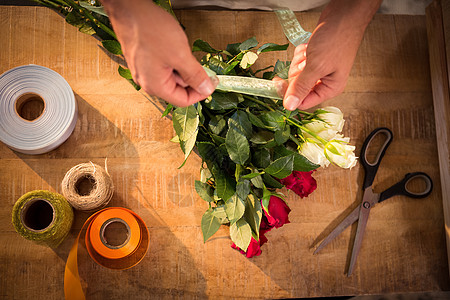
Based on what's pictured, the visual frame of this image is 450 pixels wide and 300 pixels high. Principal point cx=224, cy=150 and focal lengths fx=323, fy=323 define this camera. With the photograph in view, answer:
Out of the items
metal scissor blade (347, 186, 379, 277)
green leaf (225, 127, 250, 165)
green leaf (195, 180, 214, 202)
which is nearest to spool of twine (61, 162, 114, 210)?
green leaf (195, 180, 214, 202)

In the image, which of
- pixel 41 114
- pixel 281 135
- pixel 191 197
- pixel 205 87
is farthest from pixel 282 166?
pixel 41 114

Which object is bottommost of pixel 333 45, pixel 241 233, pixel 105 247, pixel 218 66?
pixel 105 247

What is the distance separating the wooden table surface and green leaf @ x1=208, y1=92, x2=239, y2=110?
212 mm

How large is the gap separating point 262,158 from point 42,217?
0.48 m

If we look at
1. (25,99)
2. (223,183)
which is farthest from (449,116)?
(25,99)

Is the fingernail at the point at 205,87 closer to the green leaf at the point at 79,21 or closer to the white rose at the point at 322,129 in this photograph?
the white rose at the point at 322,129

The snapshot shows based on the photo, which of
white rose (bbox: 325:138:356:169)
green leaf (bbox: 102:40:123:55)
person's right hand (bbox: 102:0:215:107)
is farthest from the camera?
green leaf (bbox: 102:40:123:55)

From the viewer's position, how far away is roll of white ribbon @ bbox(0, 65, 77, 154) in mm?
664

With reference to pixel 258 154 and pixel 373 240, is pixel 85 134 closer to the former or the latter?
pixel 258 154

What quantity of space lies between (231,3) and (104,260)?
0.66 meters

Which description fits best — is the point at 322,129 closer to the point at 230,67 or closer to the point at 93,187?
the point at 230,67

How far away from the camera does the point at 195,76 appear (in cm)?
46

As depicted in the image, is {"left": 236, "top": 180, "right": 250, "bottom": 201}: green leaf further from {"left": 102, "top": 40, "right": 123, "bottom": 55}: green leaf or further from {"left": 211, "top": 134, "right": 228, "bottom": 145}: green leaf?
{"left": 102, "top": 40, "right": 123, "bottom": 55}: green leaf

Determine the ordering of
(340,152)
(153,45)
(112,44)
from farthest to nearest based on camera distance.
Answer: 1. (112,44)
2. (340,152)
3. (153,45)
